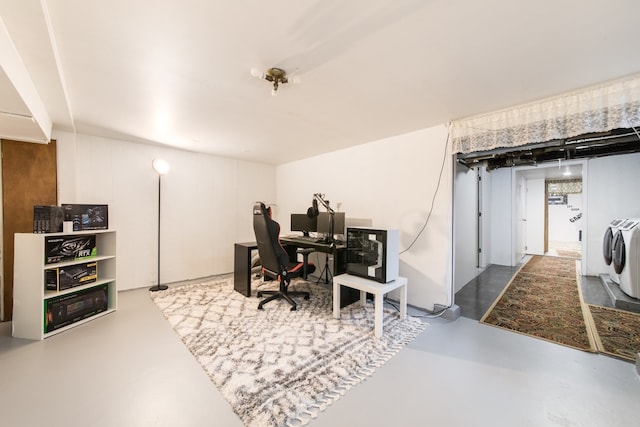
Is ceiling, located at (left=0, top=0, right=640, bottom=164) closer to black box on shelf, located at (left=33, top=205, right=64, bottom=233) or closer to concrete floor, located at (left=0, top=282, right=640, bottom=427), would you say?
black box on shelf, located at (left=33, top=205, right=64, bottom=233)

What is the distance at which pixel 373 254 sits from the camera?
2.79m

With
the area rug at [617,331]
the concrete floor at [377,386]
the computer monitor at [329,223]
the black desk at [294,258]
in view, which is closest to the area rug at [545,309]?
the area rug at [617,331]

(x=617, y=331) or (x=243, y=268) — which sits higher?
(x=243, y=268)

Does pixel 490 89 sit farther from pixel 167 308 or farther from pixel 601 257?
pixel 601 257

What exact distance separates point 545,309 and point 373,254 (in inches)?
92.3

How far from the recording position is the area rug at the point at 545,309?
2438 millimetres

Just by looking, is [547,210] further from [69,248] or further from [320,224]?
[69,248]

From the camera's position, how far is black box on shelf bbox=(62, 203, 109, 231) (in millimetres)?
2646

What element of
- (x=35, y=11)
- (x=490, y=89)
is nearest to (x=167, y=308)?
(x=35, y=11)

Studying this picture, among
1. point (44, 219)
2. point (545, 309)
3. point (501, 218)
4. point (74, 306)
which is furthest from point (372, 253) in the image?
point (501, 218)

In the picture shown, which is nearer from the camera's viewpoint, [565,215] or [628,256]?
[628,256]

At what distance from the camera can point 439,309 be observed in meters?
2.87

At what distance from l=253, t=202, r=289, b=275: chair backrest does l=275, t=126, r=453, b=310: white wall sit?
140 centimetres

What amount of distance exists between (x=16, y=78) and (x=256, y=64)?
1.53 m
